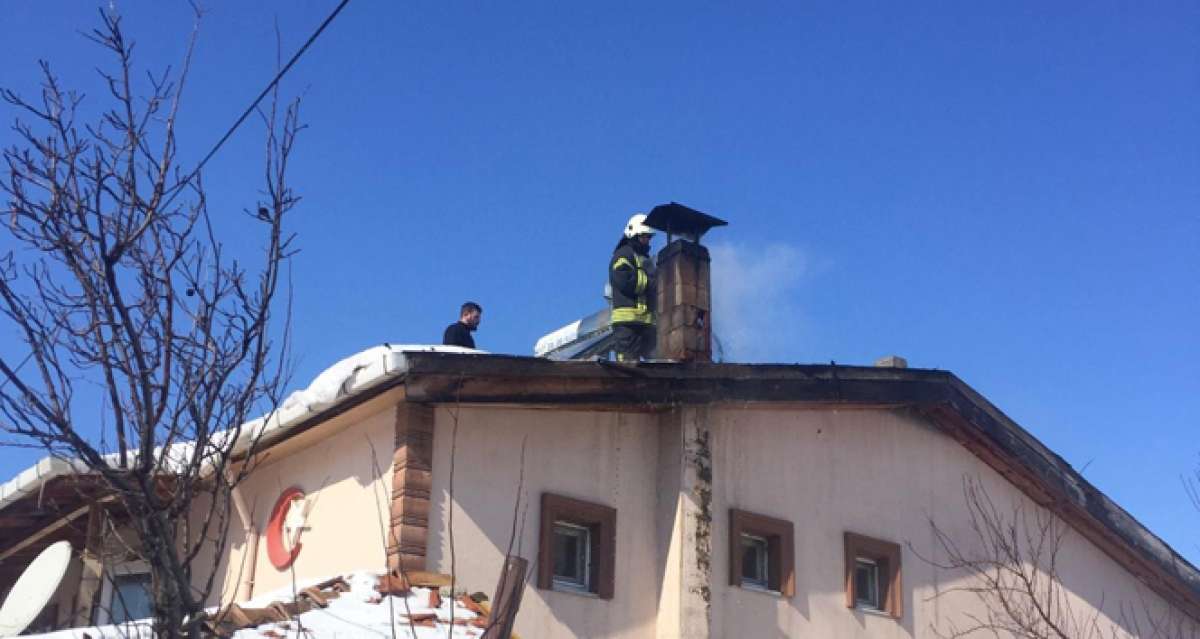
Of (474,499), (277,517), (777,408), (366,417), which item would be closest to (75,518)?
(277,517)

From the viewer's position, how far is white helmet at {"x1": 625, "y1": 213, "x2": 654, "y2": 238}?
15584 mm

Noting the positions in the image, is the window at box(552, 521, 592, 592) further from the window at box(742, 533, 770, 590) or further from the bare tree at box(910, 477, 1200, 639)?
the bare tree at box(910, 477, 1200, 639)

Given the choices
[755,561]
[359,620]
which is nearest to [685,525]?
[755,561]

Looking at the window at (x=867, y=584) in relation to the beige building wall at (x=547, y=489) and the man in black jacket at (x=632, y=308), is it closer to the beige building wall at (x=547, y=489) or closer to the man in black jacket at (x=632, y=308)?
the beige building wall at (x=547, y=489)

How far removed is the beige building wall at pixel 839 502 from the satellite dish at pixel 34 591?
5741 millimetres

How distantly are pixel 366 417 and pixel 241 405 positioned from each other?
691cm

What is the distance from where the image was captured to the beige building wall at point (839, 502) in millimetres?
12984

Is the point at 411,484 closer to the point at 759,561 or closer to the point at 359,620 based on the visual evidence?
the point at 359,620

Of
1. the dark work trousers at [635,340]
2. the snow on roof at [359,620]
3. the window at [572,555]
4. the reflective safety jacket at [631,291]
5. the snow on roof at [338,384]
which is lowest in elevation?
the snow on roof at [359,620]

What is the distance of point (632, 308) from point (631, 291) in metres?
0.20

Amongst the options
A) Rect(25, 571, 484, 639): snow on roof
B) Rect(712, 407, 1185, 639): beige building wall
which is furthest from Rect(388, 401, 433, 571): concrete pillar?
Rect(712, 407, 1185, 639): beige building wall

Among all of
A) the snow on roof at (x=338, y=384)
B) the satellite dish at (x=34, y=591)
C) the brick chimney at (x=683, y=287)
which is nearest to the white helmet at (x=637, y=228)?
the brick chimney at (x=683, y=287)

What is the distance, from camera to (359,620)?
990 centimetres

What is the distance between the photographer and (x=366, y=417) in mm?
12164
